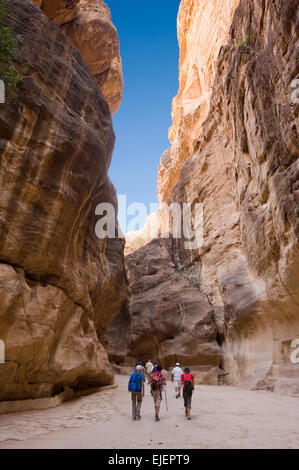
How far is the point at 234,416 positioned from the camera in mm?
8016

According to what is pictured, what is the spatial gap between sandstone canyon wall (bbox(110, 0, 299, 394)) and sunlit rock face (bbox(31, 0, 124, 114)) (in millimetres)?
7619

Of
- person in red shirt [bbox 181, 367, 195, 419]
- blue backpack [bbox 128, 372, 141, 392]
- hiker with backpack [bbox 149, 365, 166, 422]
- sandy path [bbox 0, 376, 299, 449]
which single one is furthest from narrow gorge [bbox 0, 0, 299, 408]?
person in red shirt [bbox 181, 367, 195, 419]

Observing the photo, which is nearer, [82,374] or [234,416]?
[234,416]

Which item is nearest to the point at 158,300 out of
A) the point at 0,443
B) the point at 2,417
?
the point at 2,417

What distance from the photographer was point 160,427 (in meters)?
7.00

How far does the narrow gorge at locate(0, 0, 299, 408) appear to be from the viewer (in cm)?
978

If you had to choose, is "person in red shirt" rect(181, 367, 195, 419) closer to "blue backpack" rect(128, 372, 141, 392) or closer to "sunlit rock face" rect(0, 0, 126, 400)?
"blue backpack" rect(128, 372, 141, 392)

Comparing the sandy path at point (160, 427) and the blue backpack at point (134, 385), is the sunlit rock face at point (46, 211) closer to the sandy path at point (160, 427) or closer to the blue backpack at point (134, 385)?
the sandy path at point (160, 427)

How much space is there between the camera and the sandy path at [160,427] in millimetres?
5570

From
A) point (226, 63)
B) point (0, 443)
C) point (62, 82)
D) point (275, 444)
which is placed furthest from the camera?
point (226, 63)

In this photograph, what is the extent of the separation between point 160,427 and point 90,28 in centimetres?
2068

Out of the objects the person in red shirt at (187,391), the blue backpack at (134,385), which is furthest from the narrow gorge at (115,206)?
the person in red shirt at (187,391)

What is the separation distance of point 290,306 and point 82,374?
8.70 meters

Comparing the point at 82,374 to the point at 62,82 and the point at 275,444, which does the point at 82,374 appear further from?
the point at 62,82
